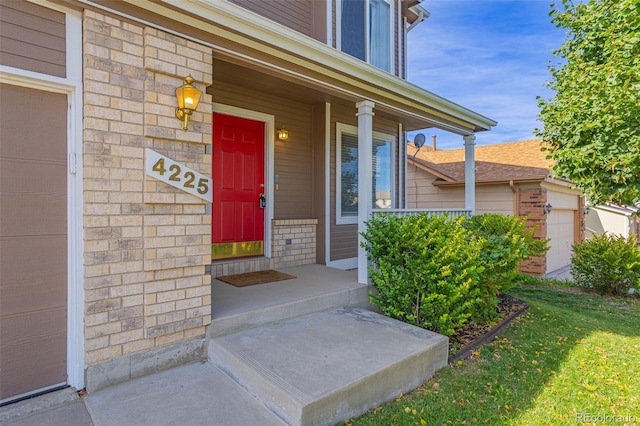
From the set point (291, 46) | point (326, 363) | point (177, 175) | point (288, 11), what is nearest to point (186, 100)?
point (177, 175)

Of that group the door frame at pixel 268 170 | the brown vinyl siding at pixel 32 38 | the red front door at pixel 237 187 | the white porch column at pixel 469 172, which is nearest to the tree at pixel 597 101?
the white porch column at pixel 469 172

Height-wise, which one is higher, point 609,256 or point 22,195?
point 22,195

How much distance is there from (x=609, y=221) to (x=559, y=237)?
7339 millimetres

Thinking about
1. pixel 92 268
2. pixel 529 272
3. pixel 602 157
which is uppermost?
pixel 602 157

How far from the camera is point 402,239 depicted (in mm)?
3943

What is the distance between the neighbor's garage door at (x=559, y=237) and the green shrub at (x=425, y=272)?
771 centimetres

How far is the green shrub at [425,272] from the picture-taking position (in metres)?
3.58

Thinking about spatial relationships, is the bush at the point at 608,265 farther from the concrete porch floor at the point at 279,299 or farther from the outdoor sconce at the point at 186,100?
the outdoor sconce at the point at 186,100

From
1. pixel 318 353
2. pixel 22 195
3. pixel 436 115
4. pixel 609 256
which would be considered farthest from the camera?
pixel 609 256

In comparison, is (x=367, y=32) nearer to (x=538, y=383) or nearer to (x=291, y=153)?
(x=291, y=153)

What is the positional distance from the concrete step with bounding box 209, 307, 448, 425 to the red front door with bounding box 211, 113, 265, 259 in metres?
1.81

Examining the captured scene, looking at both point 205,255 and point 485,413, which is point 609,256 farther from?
point 205,255

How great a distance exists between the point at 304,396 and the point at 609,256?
24.1 ft

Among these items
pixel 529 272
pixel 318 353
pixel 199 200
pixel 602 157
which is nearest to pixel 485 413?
pixel 318 353
